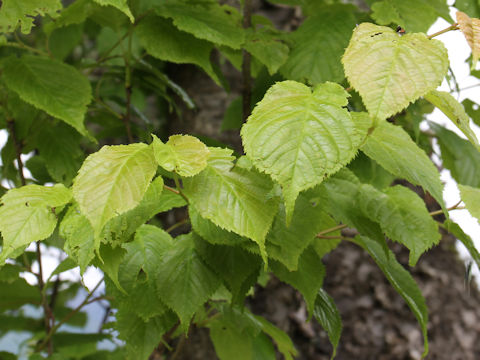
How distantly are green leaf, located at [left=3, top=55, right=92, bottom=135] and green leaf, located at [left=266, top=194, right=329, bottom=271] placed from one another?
36 cm

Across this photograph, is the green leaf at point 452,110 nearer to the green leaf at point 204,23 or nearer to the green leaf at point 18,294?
the green leaf at point 204,23

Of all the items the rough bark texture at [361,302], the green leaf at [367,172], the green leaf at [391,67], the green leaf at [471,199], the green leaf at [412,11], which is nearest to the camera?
the green leaf at [391,67]

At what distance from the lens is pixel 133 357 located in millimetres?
712

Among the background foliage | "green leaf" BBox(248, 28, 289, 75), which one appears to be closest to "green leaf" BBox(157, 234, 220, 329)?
the background foliage

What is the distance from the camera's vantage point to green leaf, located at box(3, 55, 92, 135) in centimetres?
78

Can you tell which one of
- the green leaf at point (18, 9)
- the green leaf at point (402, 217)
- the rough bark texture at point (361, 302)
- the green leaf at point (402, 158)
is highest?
the green leaf at point (18, 9)

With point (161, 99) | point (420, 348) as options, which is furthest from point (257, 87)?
point (420, 348)

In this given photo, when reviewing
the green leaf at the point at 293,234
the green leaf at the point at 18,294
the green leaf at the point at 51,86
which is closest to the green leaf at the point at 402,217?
the green leaf at the point at 293,234

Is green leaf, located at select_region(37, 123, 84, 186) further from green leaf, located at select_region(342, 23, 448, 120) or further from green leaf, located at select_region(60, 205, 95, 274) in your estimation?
green leaf, located at select_region(342, 23, 448, 120)

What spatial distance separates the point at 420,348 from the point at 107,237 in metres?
1.40

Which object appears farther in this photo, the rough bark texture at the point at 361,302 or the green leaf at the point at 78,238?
the rough bark texture at the point at 361,302

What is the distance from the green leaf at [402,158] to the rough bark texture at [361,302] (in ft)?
2.83

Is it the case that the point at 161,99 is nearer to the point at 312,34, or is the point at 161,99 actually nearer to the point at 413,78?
the point at 312,34

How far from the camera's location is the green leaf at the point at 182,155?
1.55 feet
